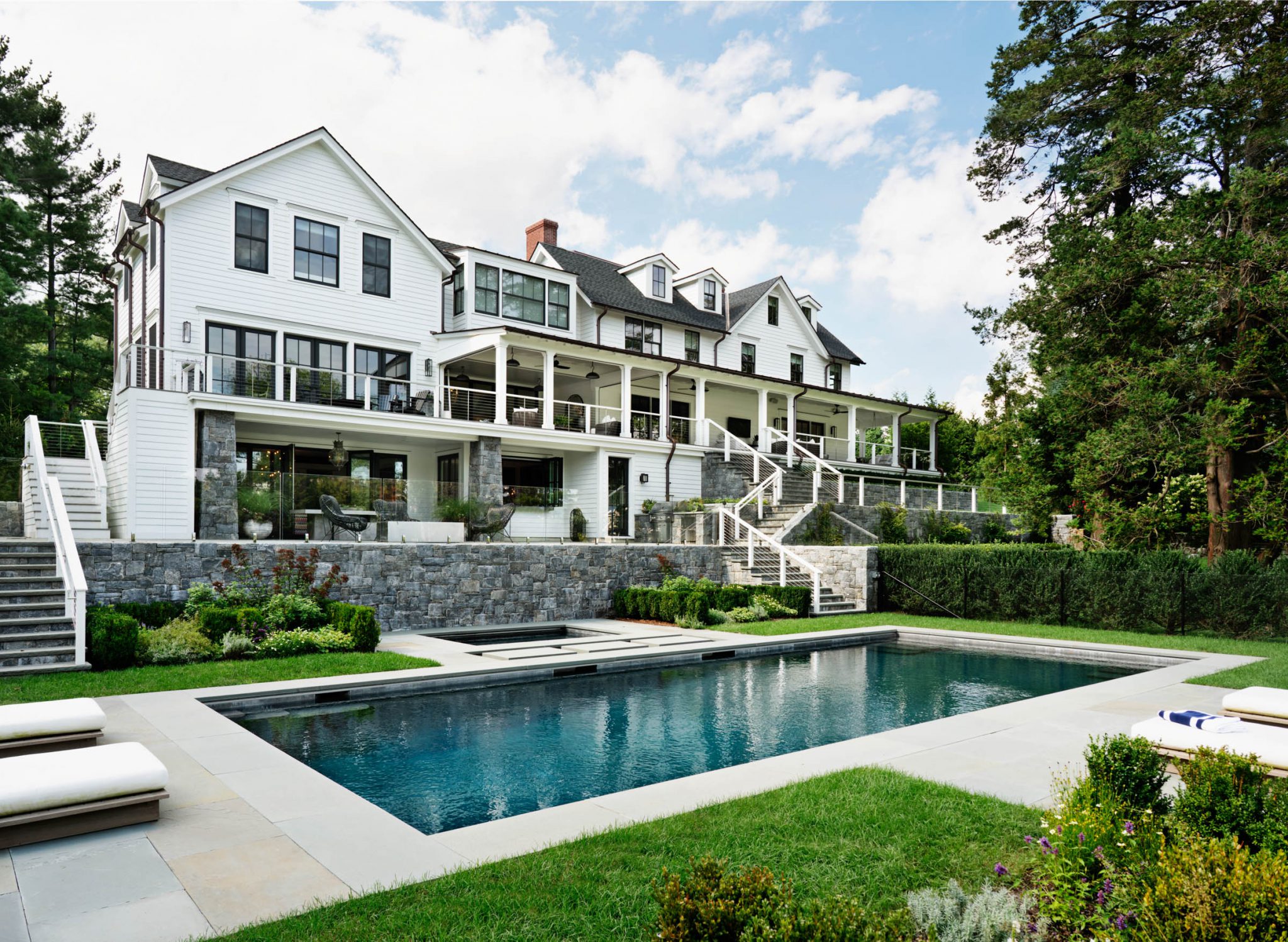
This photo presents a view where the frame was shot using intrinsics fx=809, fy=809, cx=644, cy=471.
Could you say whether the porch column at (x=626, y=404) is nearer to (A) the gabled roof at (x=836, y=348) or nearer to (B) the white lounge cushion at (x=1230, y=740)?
A: (A) the gabled roof at (x=836, y=348)

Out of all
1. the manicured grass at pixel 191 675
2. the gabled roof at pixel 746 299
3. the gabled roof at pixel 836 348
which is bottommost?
the manicured grass at pixel 191 675

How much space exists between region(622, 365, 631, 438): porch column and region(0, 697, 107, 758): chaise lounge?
742 inches

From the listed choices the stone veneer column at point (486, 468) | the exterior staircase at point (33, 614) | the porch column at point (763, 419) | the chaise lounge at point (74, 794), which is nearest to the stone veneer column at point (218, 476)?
the exterior staircase at point (33, 614)

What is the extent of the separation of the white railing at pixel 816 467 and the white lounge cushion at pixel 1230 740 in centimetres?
1786

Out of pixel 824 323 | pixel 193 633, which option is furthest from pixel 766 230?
pixel 193 633

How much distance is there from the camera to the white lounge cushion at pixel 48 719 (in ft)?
21.3

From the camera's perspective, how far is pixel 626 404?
2550cm

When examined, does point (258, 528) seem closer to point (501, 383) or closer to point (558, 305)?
point (501, 383)

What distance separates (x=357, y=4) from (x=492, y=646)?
12.5 m

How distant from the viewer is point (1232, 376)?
613 inches

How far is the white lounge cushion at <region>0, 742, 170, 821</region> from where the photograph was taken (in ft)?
16.4

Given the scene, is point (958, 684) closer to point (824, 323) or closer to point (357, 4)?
point (357, 4)

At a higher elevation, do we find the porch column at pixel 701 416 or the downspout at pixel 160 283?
the downspout at pixel 160 283

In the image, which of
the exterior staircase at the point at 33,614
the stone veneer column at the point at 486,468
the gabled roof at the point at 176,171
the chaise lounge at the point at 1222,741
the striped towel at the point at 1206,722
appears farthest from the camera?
the stone veneer column at the point at 486,468
